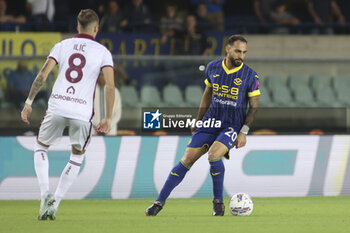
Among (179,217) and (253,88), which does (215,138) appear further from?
(179,217)

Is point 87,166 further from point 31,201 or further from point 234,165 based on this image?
point 234,165

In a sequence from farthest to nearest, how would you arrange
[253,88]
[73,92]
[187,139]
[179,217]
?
[187,139]
[253,88]
[179,217]
[73,92]

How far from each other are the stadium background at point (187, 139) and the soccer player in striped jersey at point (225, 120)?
2364 mm

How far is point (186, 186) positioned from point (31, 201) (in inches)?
82.2

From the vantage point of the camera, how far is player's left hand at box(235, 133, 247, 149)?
25.5 ft

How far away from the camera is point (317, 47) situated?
1584 cm

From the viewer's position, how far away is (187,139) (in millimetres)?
10414

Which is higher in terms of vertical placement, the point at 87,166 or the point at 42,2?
the point at 42,2

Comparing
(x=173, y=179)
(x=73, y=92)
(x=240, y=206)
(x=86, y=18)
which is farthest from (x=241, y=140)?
(x=86, y=18)

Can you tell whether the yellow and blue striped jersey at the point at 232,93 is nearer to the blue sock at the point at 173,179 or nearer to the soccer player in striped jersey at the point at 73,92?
the blue sock at the point at 173,179

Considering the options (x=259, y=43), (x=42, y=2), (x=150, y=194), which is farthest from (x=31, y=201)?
(x=259, y=43)

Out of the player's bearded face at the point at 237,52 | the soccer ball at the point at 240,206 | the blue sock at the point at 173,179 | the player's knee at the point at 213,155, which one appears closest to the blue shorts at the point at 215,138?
the player's knee at the point at 213,155

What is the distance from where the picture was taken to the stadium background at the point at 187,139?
33.3 feet

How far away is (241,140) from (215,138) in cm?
30
